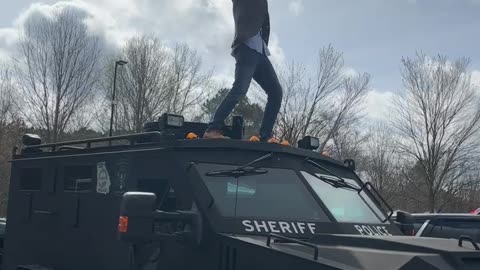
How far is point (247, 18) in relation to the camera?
6020 millimetres

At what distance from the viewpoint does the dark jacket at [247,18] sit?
593cm

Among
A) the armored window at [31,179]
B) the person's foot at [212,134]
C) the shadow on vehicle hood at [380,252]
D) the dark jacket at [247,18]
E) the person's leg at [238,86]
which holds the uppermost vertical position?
the dark jacket at [247,18]

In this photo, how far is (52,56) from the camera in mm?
28188

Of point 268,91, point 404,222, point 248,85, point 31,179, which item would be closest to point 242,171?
point 248,85

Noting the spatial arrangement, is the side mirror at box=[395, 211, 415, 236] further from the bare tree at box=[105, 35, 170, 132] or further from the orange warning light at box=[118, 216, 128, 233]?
the bare tree at box=[105, 35, 170, 132]

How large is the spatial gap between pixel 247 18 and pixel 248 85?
0.63 metres

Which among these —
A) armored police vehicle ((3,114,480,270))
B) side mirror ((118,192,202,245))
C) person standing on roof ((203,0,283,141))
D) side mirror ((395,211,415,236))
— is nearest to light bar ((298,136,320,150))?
armored police vehicle ((3,114,480,270))

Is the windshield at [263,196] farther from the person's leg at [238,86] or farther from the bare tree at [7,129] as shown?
the bare tree at [7,129]

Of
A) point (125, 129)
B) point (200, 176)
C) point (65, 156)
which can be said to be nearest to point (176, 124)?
point (200, 176)

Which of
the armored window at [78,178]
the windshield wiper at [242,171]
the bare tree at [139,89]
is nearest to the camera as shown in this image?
the windshield wiper at [242,171]

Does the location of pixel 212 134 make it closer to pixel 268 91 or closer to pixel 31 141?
pixel 268 91

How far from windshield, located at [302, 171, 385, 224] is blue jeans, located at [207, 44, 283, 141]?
92cm

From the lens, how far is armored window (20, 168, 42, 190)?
6676 millimetres

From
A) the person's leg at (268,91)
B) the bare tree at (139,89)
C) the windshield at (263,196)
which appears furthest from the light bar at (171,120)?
the bare tree at (139,89)
